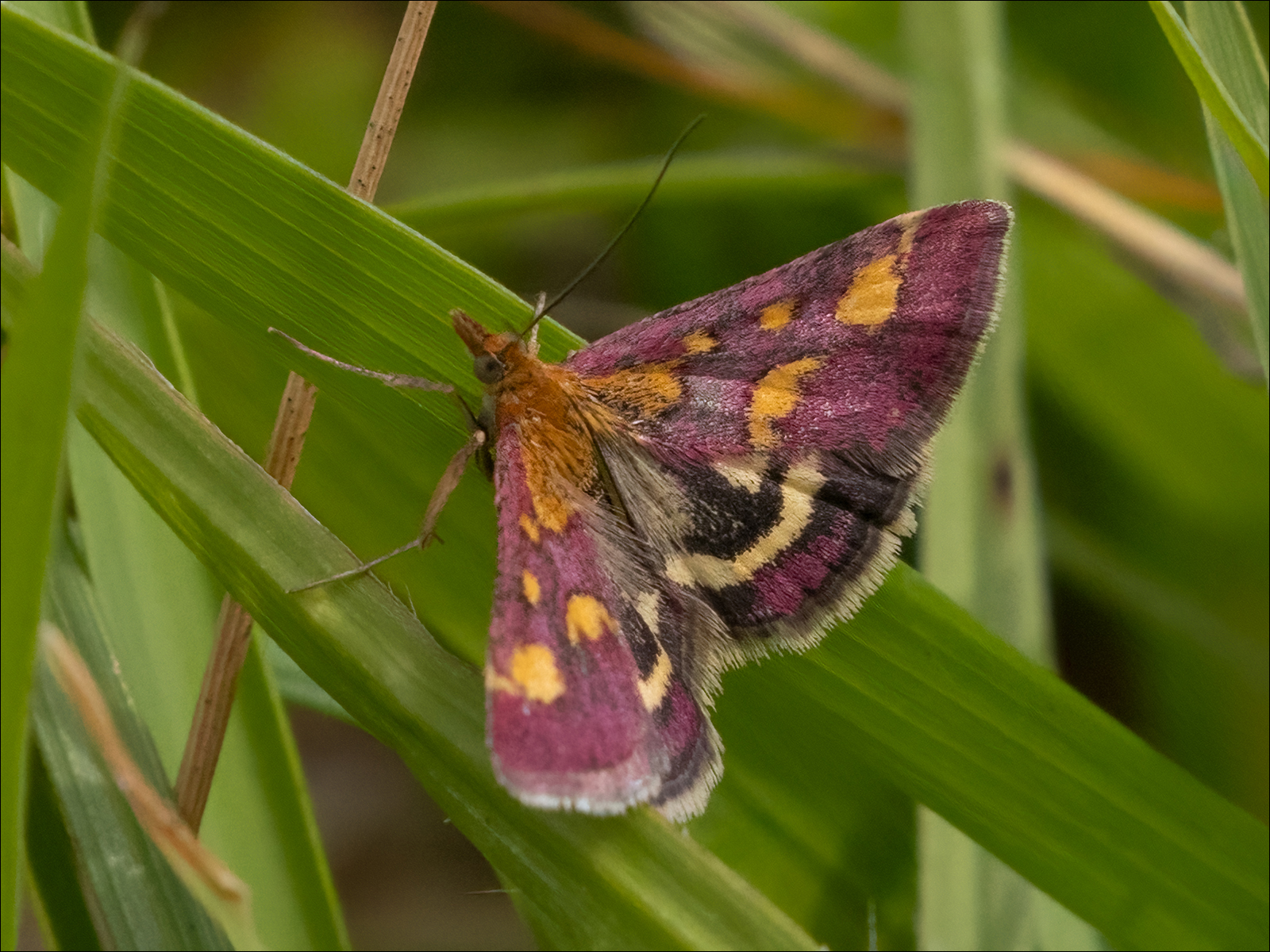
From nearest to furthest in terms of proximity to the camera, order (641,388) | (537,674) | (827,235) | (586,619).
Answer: (537,674)
(586,619)
(641,388)
(827,235)

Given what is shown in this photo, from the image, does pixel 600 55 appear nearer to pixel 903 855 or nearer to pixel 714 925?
pixel 903 855

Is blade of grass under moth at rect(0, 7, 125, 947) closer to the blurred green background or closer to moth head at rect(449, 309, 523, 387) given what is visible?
moth head at rect(449, 309, 523, 387)

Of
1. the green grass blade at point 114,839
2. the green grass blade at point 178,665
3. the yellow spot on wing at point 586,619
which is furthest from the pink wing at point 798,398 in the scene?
the green grass blade at point 114,839

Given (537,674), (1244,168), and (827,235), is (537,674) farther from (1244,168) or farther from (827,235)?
(827,235)

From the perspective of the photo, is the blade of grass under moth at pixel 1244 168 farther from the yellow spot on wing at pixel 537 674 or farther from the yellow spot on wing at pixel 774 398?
the yellow spot on wing at pixel 537 674

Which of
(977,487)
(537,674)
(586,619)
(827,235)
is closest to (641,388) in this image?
(586,619)

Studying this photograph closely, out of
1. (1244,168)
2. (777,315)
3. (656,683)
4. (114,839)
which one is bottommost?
(114,839)
